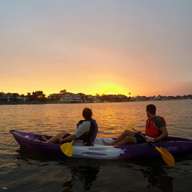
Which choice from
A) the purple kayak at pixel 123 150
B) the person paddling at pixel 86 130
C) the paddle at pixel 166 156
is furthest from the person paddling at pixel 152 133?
the person paddling at pixel 86 130

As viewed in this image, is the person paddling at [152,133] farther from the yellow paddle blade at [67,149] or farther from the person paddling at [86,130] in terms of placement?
the yellow paddle blade at [67,149]

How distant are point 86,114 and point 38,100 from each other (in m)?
169

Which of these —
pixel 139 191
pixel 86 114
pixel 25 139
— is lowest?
pixel 139 191

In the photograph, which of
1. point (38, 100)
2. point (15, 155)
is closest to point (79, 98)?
point (38, 100)

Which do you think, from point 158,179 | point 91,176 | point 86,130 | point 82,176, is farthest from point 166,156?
point 82,176

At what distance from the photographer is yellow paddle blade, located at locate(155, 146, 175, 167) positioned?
39.5 ft

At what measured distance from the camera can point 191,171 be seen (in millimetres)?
11453

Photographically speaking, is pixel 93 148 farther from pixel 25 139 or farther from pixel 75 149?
pixel 25 139

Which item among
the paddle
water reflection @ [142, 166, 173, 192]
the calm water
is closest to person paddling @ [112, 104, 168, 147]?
the paddle

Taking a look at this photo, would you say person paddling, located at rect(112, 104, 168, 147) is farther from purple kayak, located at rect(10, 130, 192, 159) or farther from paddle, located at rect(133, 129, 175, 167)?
paddle, located at rect(133, 129, 175, 167)

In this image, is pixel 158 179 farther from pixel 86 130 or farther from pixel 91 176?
pixel 86 130

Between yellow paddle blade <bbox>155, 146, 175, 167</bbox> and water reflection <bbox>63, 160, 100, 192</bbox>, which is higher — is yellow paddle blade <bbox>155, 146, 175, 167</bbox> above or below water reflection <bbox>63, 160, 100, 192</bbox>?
above

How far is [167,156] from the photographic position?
1218cm

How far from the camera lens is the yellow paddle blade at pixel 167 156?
1205 cm
